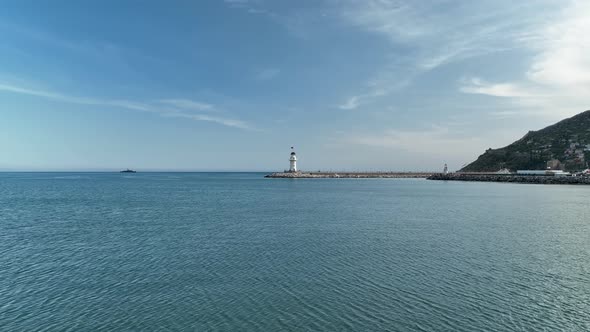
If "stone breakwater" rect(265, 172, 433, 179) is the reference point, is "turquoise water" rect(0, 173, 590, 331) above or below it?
below

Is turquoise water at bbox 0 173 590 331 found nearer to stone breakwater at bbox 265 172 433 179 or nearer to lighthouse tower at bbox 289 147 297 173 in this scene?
lighthouse tower at bbox 289 147 297 173

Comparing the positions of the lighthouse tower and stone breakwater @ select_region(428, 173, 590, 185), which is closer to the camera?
stone breakwater @ select_region(428, 173, 590, 185)

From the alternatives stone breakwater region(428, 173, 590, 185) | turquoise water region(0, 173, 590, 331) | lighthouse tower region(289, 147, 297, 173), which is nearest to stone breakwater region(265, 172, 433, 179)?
lighthouse tower region(289, 147, 297, 173)

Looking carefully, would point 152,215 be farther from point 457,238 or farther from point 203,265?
point 457,238

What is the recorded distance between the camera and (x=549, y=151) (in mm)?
138000

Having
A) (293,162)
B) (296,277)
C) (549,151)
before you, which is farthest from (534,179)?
(296,277)

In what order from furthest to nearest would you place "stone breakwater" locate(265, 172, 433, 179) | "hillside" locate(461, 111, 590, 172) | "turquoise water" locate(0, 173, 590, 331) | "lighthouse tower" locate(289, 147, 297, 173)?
"stone breakwater" locate(265, 172, 433, 179)
"lighthouse tower" locate(289, 147, 297, 173)
"hillside" locate(461, 111, 590, 172)
"turquoise water" locate(0, 173, 590, 331)

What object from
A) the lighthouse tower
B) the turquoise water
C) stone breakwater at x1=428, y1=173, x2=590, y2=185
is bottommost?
the turquoise water

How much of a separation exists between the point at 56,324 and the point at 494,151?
197140 mm

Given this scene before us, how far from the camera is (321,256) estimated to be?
66.4ft

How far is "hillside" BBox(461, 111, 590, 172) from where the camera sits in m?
127

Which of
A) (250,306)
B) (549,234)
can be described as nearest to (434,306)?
(250,306)

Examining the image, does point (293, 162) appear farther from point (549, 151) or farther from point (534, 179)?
point (549, 151)

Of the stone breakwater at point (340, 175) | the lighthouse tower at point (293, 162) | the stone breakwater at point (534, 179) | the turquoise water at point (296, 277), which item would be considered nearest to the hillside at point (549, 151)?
the stone breakwater at point (534, 179)
